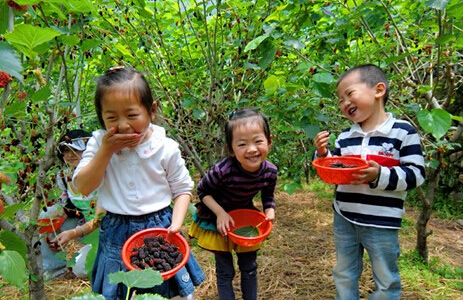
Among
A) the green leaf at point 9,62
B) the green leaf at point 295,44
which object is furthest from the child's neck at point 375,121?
the green leaf at point 9,62

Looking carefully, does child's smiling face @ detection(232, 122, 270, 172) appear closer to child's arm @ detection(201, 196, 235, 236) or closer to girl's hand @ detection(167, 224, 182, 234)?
child's arm @ detection(201, 196, 235, 236)

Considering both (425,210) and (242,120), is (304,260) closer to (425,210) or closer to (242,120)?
(425,210)

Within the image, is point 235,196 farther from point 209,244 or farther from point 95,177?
point 95,177

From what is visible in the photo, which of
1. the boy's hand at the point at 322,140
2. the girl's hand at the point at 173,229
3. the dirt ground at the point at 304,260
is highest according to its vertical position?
the boy's hand at the point at 322,140

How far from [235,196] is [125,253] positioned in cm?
74

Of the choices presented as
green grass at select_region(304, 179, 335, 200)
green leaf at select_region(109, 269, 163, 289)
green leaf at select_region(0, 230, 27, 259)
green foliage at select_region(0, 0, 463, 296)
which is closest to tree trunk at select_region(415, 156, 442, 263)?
green foliage at select_region(0, 0, 463, 296)

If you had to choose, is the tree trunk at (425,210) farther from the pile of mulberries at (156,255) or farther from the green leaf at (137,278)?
the green leaf at (137,278)

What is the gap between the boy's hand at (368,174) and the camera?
1.37m

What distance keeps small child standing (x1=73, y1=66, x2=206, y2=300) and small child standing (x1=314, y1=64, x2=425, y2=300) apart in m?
0.76

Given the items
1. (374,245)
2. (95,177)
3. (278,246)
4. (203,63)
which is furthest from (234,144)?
(278,246)

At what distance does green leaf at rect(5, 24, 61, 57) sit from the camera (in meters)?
0.76

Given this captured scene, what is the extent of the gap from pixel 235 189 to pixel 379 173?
0.67m

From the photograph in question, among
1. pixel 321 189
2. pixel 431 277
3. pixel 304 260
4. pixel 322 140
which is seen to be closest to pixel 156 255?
pixel 322 140

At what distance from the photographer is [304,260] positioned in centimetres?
278
